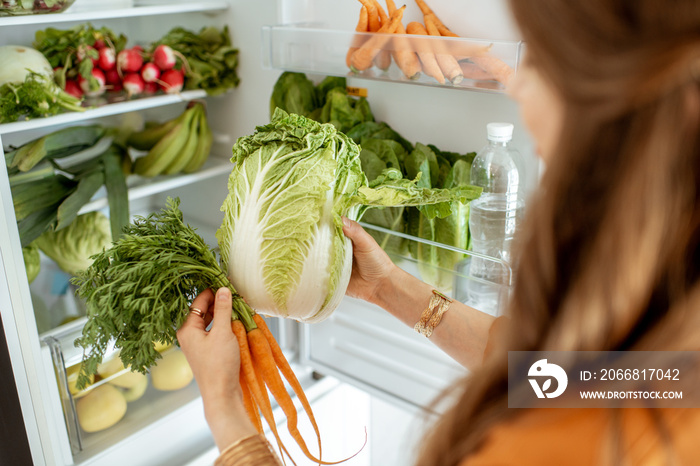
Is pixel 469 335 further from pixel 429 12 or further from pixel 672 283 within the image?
pixel 429 12

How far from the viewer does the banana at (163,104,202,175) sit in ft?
5.69

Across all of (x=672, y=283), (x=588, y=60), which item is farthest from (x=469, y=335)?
(x=588, y=60)

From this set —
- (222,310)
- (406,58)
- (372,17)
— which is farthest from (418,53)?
(222,310)

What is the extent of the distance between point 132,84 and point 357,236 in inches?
34.2

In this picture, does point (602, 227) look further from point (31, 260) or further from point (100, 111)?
point (31, 260)

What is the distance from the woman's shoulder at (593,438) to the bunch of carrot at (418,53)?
0.76m

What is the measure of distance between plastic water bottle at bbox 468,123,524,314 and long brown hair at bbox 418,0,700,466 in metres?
0.69

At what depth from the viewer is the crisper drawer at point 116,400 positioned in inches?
55.2

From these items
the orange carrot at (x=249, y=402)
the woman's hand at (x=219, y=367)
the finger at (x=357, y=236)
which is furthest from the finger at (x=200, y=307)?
the finger at (x=357, y=236)

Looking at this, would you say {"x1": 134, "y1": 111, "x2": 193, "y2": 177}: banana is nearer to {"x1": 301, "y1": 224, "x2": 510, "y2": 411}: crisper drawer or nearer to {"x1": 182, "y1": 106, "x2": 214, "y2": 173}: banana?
{"x1": 182, "y1": 106, "x2": 214, "y2": 173}: banana

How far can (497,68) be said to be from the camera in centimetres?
115

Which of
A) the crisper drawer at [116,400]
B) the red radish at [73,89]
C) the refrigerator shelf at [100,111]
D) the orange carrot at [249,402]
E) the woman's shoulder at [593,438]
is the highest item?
the red radish at [73,89]

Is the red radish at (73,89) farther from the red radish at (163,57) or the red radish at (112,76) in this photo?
the red radish at (163,57)

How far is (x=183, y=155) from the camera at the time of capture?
174 cm
